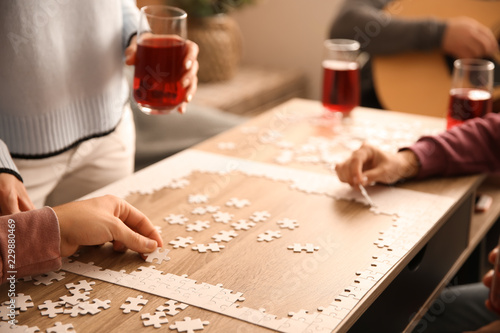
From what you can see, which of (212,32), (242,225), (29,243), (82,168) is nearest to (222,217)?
(242,225)

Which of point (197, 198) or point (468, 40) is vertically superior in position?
point (468, 40)

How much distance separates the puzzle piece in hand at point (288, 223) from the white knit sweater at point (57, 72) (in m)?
0.53

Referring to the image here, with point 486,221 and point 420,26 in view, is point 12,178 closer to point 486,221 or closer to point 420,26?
point 486,221

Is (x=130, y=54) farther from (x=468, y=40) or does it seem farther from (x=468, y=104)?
(x=468, y=40)

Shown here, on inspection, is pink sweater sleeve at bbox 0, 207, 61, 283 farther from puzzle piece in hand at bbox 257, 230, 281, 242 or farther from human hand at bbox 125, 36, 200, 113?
human hand at bbox 125, 36, 200, 113

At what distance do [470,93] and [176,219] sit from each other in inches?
38.3

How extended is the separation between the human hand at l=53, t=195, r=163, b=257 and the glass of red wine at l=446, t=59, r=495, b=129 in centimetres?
102

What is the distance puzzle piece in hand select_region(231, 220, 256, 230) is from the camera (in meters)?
1.25

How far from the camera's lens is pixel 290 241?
1.20m

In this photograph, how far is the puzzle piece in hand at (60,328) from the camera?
91cm

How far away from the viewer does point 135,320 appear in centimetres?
94

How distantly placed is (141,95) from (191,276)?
0.47 metres

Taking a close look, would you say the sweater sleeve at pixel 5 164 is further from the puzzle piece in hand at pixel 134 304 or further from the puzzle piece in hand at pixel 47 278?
the puzzle piece in hand at pixel 134 304

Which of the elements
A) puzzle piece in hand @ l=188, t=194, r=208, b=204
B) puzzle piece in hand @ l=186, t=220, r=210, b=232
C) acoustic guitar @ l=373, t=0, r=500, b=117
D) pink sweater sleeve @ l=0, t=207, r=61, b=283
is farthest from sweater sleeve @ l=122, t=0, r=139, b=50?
acoustic guitar @ l=373, t=0, r=500, b=117
